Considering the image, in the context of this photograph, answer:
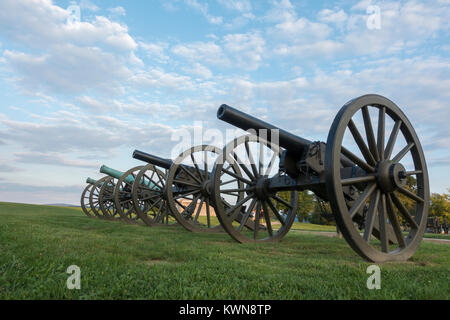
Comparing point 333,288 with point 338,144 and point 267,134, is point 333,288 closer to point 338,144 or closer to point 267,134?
point 338,144

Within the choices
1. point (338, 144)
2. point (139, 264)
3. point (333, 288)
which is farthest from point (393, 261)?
point (139, 264)

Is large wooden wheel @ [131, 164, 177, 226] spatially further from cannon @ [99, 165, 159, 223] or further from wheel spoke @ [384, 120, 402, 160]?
wheel spoke @ [384, 120, 402, 160]

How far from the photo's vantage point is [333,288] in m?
3.26

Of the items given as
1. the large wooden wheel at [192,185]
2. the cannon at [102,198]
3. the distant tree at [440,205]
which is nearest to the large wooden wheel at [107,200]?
the cannon at [102,198]

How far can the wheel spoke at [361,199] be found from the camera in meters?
4.68

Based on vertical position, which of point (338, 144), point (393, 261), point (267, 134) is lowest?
point (393, 261)

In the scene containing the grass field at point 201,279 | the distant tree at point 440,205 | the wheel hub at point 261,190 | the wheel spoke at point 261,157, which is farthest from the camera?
the distant tree at point 440,205

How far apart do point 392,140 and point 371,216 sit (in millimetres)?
1570

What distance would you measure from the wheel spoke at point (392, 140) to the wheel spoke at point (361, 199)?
73 cm

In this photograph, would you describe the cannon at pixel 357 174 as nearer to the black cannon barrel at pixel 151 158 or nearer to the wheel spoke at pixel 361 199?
the wheel spoke at pixel 361 199

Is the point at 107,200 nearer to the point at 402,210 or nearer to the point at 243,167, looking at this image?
the point at 243,167

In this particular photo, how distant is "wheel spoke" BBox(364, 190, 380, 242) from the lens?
4925mm
